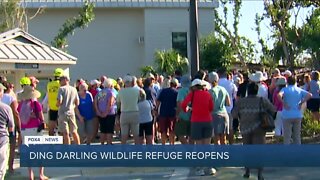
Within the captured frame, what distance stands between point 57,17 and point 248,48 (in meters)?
13.2

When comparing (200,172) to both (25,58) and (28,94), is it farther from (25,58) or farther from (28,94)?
(25,58)

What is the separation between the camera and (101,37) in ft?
125

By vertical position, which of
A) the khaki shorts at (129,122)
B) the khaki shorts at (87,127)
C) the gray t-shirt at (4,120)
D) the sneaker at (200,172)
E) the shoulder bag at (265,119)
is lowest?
the sneaker at (200,172)

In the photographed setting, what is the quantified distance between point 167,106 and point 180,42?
79.0ft

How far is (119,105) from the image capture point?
1481 centimetres

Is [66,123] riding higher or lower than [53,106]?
lower

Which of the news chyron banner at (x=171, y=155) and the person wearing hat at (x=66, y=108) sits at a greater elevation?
the person wearing hat at (x=66, y=108)

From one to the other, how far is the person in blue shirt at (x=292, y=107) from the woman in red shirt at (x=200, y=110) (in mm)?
1779

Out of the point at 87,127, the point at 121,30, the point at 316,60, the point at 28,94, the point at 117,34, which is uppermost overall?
the point at 121,30

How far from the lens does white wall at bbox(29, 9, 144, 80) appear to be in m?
38.0

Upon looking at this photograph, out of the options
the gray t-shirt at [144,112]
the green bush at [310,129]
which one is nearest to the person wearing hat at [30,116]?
the gray t-shirt at [144,112]

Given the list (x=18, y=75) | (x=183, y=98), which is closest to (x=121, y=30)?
(x=18, y=75)

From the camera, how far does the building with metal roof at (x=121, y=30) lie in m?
37.4

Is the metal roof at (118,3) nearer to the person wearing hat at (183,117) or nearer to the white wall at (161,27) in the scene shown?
the white wall at (161,27)
